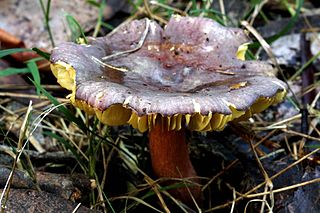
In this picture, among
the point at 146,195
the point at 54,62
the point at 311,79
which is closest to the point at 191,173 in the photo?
the point at 146,195

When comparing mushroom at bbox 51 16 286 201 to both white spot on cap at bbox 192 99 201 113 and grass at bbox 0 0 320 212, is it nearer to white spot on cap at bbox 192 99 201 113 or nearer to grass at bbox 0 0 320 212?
white spot on cap at bbox 192 99 201 113

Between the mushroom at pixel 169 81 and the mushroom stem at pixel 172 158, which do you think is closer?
the mushroom at pixel 169 81

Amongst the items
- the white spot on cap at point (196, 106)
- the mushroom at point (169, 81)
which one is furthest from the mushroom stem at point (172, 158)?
the white spot on cap at point (196, 106)

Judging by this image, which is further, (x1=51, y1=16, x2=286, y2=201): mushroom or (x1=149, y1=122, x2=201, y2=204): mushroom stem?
(x1=149, y1=122, x2=201, y2=204): mushroom stem

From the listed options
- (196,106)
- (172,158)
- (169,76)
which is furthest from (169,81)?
(196,106)

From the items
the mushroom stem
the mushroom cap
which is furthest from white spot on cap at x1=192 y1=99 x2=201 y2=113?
the mushroom stem

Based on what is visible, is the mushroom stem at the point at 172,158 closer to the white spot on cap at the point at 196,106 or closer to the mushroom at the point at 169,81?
the mushroom at the point at 169,81

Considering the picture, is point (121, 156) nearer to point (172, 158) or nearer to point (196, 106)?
point (172, 158)
